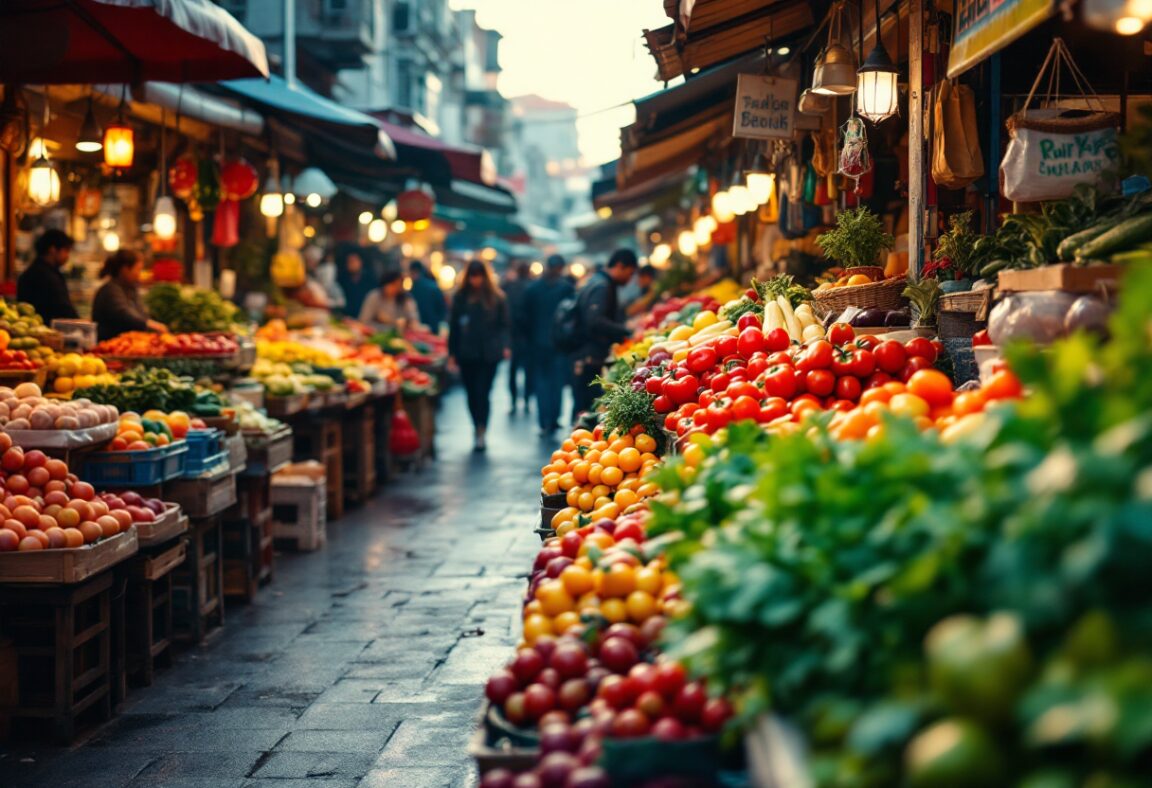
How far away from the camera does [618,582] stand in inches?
136

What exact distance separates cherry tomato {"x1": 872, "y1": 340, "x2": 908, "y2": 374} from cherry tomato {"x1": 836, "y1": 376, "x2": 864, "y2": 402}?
0.12 m

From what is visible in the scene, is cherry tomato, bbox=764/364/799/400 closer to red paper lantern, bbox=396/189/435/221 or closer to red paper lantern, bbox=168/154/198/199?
red paper lantern, bbox=168/154/198/199

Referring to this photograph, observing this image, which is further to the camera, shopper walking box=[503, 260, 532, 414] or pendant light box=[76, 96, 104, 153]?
shopper walking box=[503, 260, 532, 414]

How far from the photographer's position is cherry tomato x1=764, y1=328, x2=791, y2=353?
6.39 meters

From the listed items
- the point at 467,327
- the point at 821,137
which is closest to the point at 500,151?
the point at 467,327

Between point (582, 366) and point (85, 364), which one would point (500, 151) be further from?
point (85, 364)

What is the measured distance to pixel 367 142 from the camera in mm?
13914

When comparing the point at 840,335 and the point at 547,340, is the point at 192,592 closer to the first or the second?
the point at 840,335

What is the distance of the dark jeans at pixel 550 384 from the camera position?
16.5 metres

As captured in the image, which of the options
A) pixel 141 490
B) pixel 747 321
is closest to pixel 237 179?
pixel 141 490

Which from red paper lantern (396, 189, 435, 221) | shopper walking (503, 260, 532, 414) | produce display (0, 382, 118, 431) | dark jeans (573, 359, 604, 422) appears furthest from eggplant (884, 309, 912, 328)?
red paper lantern (396, 189, 435, 221)

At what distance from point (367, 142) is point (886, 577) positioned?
12481 millimetres

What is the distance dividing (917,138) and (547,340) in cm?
1067

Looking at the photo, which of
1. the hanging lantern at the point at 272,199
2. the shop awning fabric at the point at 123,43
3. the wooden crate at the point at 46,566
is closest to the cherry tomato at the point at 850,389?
the wooden crate at the point at 46,566
